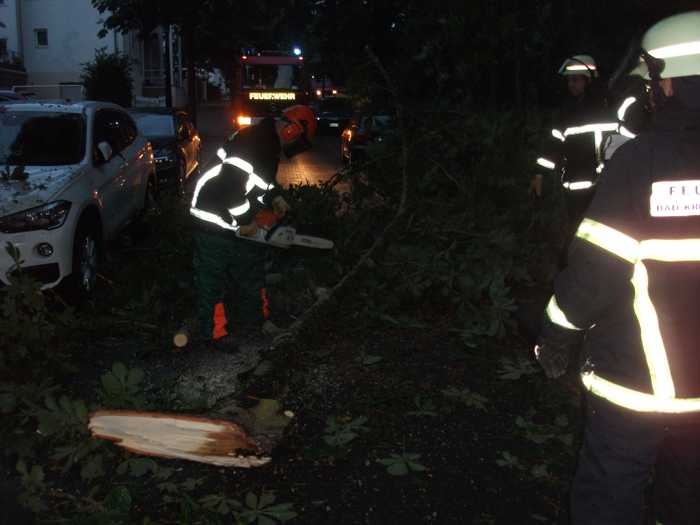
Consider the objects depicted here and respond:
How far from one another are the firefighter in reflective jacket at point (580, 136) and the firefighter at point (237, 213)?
6.97 feet

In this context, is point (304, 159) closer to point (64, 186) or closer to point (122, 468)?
point (64, 186)

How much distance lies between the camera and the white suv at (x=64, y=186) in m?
5.54

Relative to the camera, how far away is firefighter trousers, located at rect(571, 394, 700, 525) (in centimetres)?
226

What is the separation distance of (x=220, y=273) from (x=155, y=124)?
8702 millimetres

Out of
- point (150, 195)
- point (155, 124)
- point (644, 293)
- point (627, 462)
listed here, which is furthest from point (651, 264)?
point (155, 124)

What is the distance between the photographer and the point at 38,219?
18.3 feet

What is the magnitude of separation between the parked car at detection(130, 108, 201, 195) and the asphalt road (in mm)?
508

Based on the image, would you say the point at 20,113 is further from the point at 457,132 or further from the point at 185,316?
the point at 457,132

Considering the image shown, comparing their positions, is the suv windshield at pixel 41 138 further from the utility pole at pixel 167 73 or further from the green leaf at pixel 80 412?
the utility pole at pixel 167 73

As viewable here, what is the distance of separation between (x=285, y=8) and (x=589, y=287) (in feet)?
28.5

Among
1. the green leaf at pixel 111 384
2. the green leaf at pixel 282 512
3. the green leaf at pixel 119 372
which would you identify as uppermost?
the green leaf at pixel 119 372

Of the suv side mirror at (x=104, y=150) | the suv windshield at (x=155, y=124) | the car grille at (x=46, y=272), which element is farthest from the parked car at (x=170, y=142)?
the car grille at (x=46, y=272)

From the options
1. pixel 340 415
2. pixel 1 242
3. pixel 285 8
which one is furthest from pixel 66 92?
pixel 340 415

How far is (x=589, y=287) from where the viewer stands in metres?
2.23
